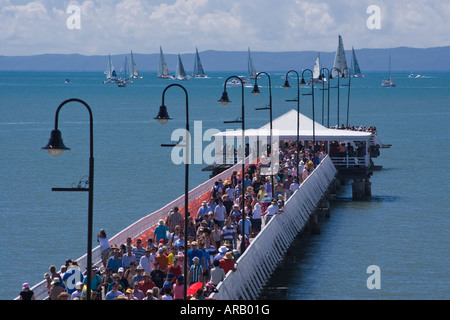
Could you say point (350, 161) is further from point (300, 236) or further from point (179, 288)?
point (179, 288)

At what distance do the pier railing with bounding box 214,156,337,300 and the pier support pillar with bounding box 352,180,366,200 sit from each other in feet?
32.6

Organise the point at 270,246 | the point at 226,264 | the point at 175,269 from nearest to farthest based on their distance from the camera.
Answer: the point at 175,269 → the point at 226,264 → the point at 270,246

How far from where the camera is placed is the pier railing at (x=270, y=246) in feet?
69.3

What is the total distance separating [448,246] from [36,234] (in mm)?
18710

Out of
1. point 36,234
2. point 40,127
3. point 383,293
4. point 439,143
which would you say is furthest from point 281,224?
point 40,127

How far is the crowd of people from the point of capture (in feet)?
58.3

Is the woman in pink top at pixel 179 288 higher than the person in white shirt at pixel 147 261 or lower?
lower

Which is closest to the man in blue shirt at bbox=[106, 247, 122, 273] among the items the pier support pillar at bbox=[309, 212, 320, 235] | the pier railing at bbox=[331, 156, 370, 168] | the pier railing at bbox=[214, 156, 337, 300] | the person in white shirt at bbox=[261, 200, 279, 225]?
the pier railing at bbox=[214, 156, 337, 300]

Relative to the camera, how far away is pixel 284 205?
30.6 metres

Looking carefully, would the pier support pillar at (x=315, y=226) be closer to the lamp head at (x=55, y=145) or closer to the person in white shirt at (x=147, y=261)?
the person in white shirt at (x=147, y=261)

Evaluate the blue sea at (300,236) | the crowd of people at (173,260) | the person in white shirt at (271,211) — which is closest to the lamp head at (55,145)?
the blue sea at (300,236)

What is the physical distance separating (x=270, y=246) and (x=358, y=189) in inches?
1010

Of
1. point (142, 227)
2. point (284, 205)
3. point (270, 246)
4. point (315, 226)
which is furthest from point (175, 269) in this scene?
point (315, 226)
